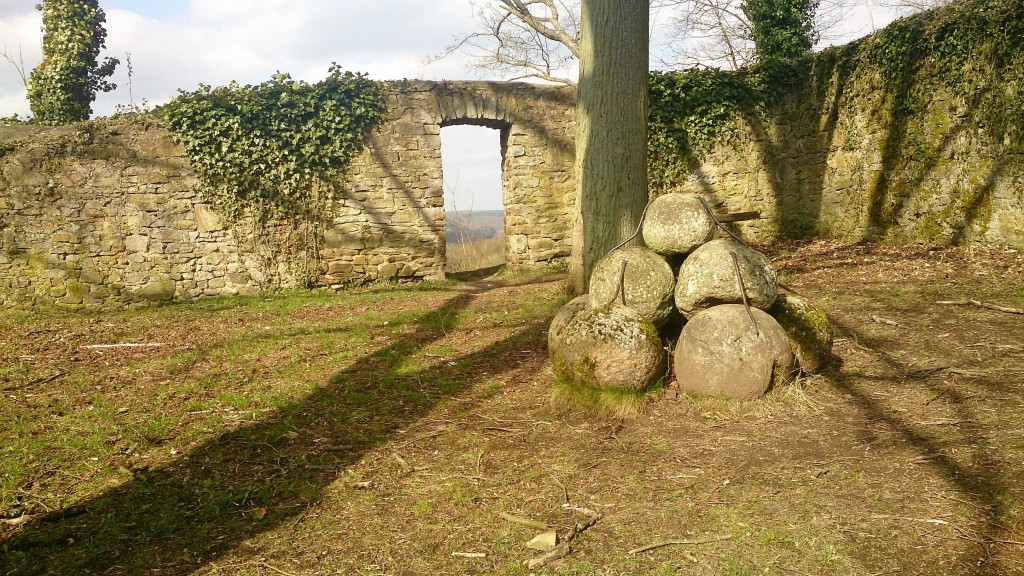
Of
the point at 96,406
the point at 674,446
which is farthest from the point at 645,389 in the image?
the point at 96,406

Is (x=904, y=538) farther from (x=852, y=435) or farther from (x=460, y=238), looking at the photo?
(x=460, y=238)

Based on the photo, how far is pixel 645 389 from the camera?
460 cm

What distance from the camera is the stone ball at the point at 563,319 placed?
4.95m

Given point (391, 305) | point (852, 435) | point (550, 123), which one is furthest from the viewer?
point (550, 123)

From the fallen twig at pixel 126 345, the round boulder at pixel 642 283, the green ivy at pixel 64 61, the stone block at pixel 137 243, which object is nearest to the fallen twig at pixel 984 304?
the round boulder at pixel 642 283

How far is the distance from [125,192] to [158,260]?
1047mm

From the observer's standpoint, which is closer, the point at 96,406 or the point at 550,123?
the point at 96,406

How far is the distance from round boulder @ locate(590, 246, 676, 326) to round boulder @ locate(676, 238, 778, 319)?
15 cm

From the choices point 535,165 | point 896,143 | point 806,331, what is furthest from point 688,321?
point 896,143

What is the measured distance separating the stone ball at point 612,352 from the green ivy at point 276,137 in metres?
6.40

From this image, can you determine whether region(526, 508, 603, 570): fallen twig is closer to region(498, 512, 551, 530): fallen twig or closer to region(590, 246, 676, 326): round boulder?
region(498, 512, 551, 530): fallen twig

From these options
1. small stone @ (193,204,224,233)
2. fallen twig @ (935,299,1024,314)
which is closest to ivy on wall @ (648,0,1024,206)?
fallen twig @ (935,299,1024,314)

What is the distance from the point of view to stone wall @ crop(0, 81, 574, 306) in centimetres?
898

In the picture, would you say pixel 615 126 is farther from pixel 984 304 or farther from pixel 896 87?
pixel 896 87
